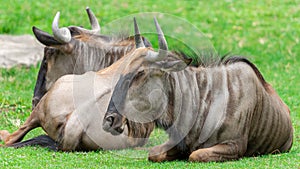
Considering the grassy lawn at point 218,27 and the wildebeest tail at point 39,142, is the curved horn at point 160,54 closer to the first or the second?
the wildebeest tail at point 39,142

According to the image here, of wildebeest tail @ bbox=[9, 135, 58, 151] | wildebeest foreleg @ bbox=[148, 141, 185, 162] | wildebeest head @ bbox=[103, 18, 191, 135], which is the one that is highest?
wildebeest head @ bbox=[103, 18, 191, 135]

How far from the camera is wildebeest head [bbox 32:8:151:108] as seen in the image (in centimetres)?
1020

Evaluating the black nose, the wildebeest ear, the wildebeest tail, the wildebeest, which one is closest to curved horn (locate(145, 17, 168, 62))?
the wildebeest

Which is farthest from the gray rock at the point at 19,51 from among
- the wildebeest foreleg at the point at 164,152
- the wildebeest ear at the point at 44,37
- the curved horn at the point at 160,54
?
the curved horn at the point at 160,54

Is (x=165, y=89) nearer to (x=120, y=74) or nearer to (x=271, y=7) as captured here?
(x=120, y=74)

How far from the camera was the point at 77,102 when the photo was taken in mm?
8867

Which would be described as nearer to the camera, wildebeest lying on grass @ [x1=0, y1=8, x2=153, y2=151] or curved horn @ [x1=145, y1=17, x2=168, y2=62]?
curved horn @ [x1=145, y1=17, x2=168, y2=62]

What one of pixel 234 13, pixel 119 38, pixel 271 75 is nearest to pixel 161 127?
pixel 119 38

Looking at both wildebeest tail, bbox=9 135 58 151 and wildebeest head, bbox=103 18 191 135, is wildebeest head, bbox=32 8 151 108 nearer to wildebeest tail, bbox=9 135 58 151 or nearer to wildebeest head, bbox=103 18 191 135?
wildebeest tail, bbox=9 135 58 151

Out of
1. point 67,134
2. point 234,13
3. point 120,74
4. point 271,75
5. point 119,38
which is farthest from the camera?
point 234,13

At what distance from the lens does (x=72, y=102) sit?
9.00 metres

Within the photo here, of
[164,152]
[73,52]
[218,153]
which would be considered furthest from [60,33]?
[218,153]

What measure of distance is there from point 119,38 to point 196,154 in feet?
10.1

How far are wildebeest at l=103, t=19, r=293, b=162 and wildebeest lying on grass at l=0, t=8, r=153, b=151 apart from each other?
352 millimetres
